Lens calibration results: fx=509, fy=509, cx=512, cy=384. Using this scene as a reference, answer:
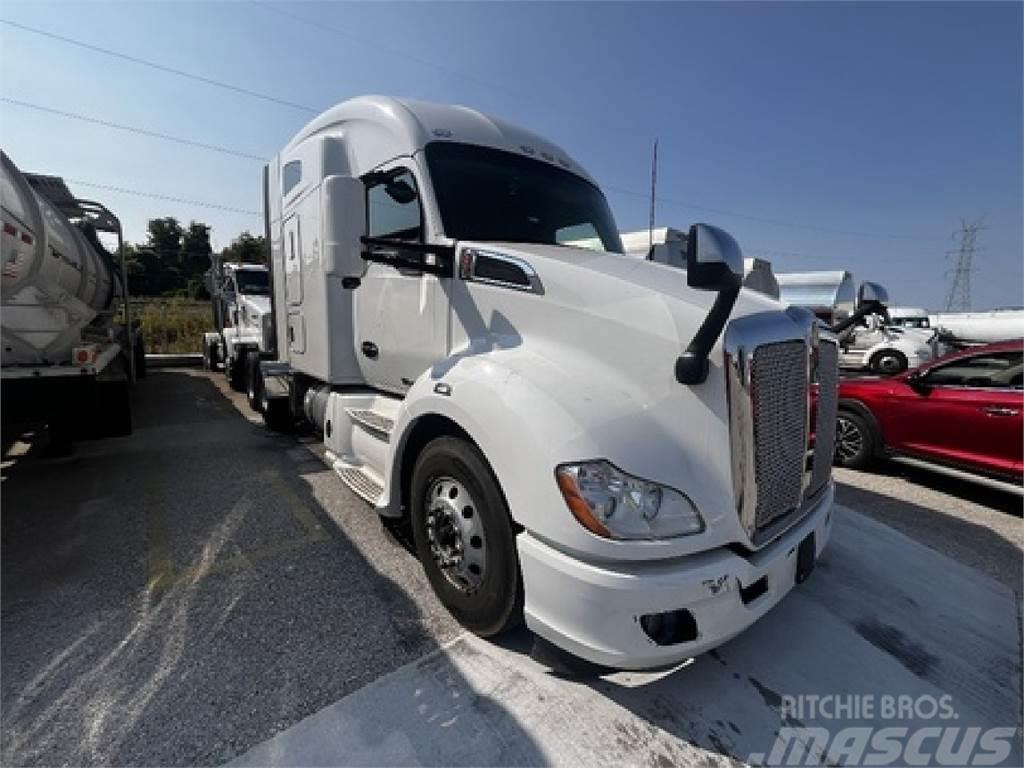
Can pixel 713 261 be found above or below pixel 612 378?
above

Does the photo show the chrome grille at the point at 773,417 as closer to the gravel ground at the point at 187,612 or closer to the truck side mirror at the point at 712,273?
the truck side mirror at the point at 712,273

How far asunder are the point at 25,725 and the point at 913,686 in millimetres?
3676

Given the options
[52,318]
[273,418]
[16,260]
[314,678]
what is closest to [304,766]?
[314,678]

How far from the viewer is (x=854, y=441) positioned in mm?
5496

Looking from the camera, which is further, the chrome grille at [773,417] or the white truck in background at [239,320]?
the white truck in background at [239,320]

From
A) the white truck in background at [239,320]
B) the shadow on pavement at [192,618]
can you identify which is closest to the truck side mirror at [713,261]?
the shadow on pavement at [192,618]

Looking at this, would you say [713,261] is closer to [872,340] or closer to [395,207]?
[395,207]

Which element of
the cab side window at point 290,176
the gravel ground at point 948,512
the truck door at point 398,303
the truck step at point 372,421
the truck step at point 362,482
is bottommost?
the gravel ground at point 948,512

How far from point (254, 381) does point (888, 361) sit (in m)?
17.0

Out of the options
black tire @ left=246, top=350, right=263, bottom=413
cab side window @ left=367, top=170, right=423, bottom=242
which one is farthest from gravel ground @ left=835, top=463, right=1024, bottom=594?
black tire @ left=246, top=350, right=263, bottom=413

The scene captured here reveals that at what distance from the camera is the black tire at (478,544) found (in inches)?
87.3

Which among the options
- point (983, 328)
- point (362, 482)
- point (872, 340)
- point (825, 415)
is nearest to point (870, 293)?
point (825, 415)

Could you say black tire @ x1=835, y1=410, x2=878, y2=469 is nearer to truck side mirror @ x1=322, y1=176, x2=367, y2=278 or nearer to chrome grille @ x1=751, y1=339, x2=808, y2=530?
chrome grille @ x1=751, y1=339, x2=808, y2=530

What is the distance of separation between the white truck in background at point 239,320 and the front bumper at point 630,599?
6.11m
